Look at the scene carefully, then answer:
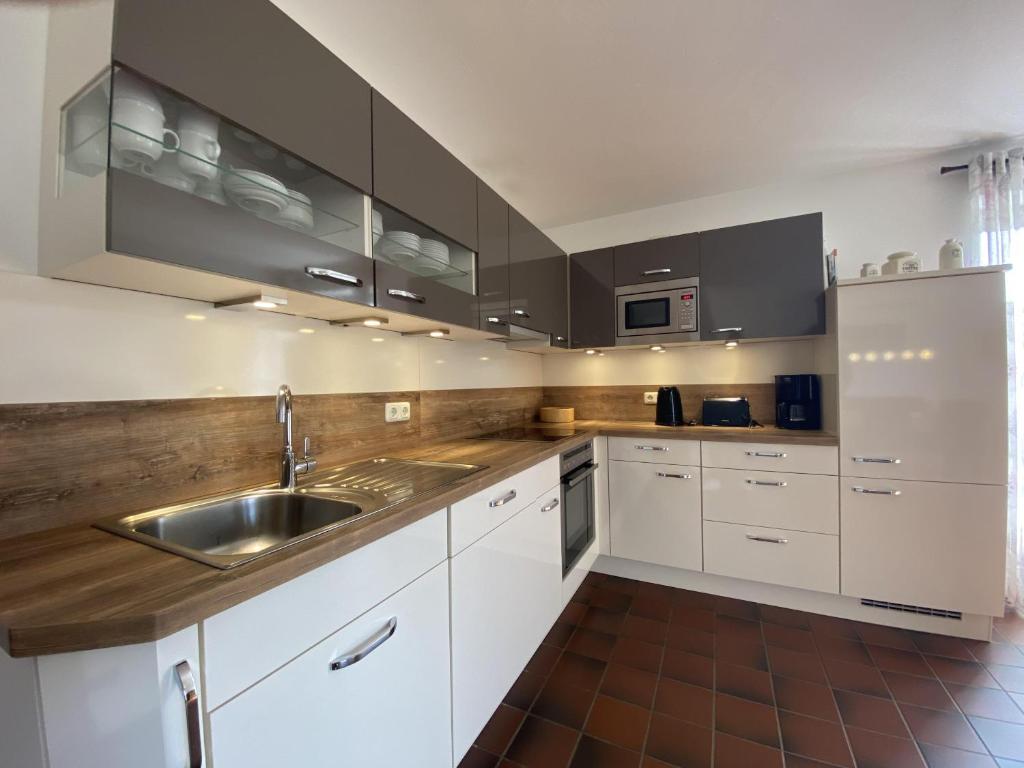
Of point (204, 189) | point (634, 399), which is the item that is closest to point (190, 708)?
point (204, 189)

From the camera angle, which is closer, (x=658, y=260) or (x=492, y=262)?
(x=492, y=262)

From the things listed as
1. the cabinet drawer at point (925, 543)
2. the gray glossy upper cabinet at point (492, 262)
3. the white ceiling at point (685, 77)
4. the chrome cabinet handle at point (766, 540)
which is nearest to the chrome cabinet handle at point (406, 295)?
the gray glossy upper cabinet at point (492, 262)

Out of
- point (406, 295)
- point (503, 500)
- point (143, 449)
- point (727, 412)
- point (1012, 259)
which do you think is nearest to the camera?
point (143, 449)

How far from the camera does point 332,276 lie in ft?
3.60

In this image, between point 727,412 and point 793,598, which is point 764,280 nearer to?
point 727,412

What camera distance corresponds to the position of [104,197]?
2.37 ft

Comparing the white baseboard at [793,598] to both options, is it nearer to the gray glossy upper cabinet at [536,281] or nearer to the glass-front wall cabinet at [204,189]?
the gray glossy upper cabinet at [536,281]

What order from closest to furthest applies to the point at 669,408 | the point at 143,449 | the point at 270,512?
the point at 143,449 < the point at 270,512 < the point at 669,408

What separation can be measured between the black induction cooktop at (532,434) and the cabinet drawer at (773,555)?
0.96 metres

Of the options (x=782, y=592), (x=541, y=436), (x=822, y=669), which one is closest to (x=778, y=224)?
(x=541, y=436)

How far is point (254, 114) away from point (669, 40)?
56.3 inches

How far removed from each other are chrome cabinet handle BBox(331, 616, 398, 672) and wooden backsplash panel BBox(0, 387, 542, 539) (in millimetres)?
666

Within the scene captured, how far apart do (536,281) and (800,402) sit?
5.50 ft

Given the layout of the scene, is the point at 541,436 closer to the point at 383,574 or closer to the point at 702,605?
the point at 702,605
